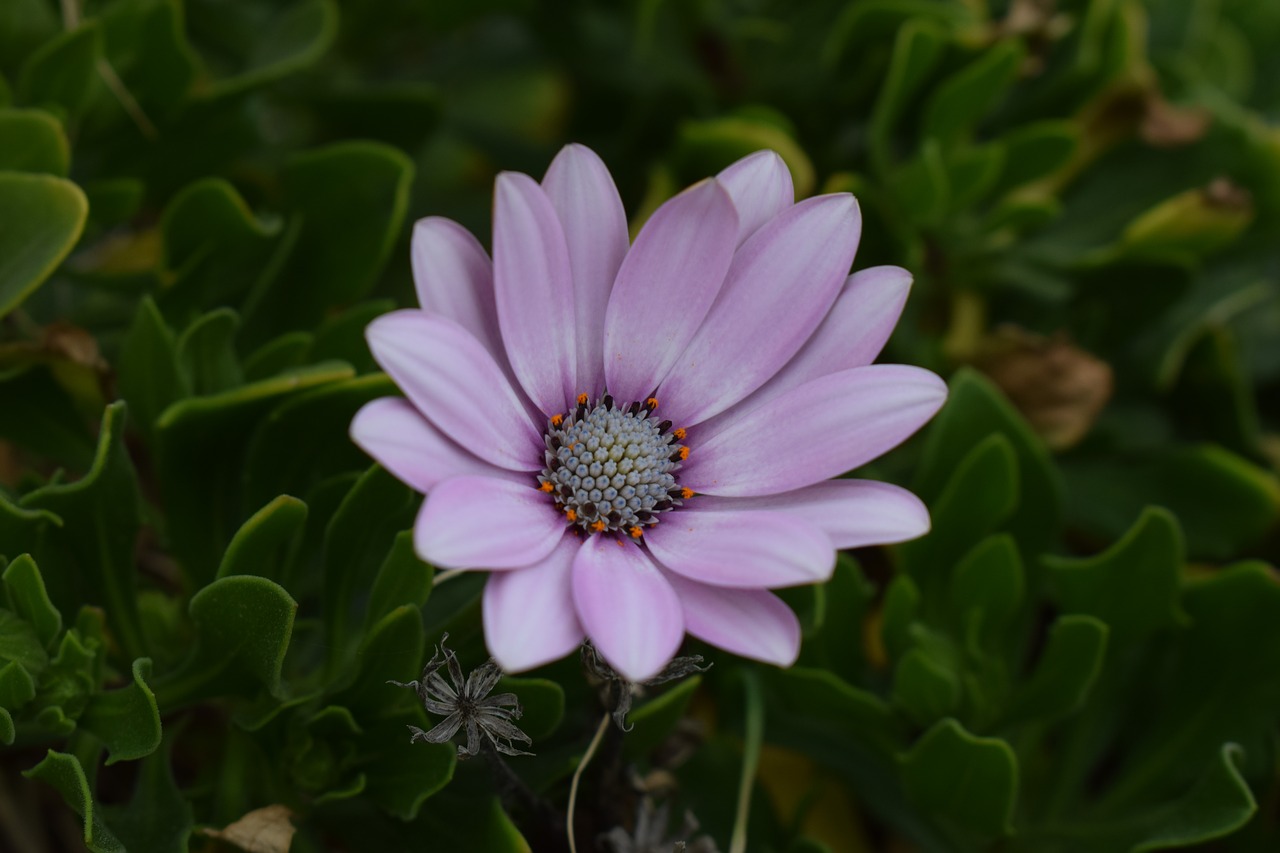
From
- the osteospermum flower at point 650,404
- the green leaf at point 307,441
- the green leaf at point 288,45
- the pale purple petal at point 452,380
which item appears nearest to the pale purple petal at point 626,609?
the osteospermum flower at point 650,404

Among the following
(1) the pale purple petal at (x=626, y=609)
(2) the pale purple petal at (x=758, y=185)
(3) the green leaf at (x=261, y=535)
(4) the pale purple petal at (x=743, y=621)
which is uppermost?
(2) the pale purple petal at (x=758, y=185)

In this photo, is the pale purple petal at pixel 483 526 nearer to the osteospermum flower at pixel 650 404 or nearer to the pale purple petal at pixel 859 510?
the osteospermum flower at pixel 650 404

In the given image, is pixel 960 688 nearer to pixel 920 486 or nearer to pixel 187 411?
pixel 920 486

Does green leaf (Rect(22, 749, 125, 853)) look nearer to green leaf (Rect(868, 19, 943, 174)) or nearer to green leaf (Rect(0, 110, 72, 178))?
green leaf (Rect(0, 110, 72, 178))

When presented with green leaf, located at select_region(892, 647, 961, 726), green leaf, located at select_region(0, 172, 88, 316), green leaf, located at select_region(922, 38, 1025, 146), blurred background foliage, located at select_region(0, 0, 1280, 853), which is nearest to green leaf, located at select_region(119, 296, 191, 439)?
blurred background foliage, located at select_region(0, 0, 1280, 853)

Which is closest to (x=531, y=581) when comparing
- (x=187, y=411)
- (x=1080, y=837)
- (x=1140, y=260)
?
(x=187, y=411)

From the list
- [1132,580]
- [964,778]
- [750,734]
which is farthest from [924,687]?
[1132,580]

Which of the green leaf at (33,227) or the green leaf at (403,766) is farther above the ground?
the green leaf at (33,227)
